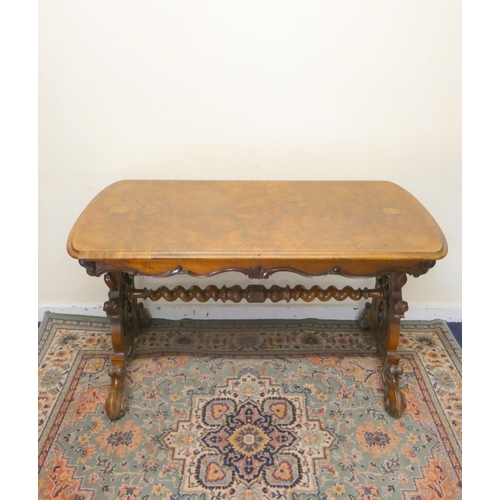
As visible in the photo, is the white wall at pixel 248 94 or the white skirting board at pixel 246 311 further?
the white skirting board at pixel 246 311

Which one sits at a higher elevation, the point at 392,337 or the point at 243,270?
the point at 243,270

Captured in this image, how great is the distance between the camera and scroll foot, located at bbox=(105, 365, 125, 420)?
189 centimetres

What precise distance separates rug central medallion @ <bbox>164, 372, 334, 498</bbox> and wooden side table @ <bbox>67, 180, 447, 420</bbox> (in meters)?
0.35

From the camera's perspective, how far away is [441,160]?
2.15m

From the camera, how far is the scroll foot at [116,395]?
6.22 ft

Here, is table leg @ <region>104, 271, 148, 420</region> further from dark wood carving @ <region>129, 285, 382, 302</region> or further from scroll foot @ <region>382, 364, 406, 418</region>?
scroll foot @ <region>382, 364, 406, 418</region>

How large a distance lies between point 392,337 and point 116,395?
1179 mm

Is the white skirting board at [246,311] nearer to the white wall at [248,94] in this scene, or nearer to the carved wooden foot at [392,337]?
the carved wooden foot at [392,337]

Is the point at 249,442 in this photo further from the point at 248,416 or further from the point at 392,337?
the point at 392,337

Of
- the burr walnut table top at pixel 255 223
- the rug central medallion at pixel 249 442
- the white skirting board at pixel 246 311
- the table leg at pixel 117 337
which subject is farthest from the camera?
the white skirting board at pixel 246 311

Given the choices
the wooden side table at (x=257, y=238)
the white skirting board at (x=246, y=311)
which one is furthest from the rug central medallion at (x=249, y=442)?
the white skirting board at (x=246, y=311)

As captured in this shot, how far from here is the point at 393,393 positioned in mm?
1929

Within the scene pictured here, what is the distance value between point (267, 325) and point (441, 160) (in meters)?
1.17

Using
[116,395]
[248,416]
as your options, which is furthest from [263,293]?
[116,395]
